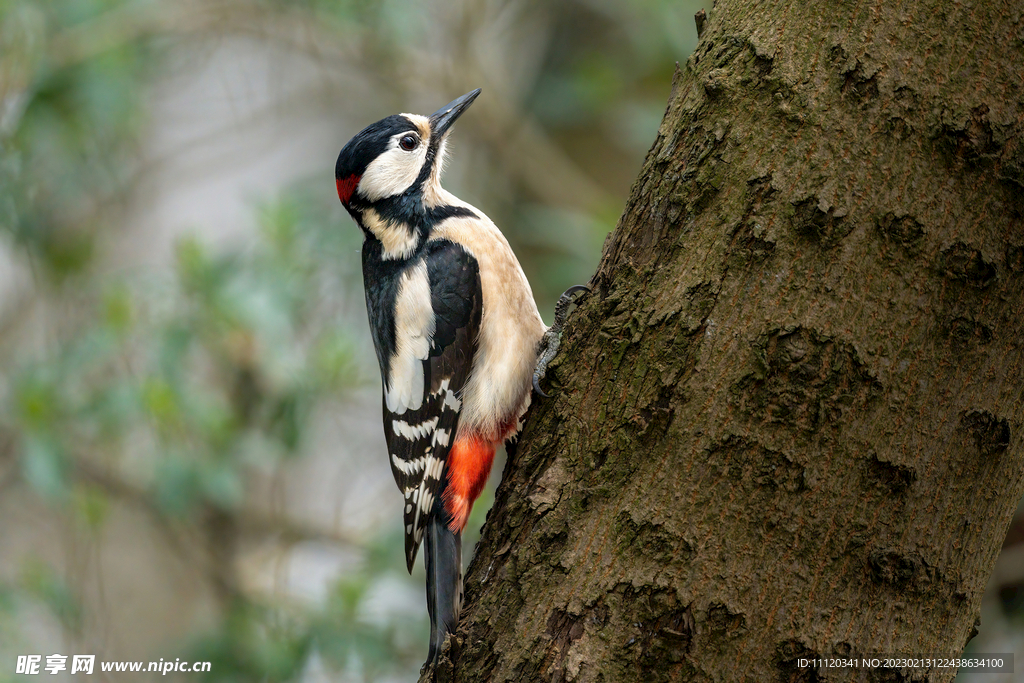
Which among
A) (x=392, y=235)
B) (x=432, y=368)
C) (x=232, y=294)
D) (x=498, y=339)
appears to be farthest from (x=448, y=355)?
(x=232, y=294)

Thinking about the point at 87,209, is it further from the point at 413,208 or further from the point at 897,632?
the point at 897,632

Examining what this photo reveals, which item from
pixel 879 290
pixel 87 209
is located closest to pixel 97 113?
pixel 87 209

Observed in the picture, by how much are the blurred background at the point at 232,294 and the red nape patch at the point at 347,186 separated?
2.32ft

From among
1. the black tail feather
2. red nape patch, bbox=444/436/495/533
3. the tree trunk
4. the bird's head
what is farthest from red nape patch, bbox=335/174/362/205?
the tree trunk

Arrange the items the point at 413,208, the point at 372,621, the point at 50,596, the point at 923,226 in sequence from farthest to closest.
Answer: the point at 372,621 < the point at 50,596 < the point at 413,208 < the point at 923,226

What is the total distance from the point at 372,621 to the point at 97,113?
265 cm

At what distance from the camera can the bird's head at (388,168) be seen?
2916 millimetres

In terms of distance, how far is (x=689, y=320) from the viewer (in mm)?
1505

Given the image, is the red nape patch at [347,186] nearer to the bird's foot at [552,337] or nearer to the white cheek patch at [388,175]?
the white cheek patch at [388,175]

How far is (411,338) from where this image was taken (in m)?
2.71

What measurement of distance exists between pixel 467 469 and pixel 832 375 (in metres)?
1.44

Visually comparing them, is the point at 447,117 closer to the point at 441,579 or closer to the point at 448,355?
the point at 448,355

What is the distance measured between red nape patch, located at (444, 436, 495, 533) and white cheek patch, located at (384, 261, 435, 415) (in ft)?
0.67

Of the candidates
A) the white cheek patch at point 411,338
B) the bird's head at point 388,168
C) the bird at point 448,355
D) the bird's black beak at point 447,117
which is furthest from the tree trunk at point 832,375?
the bird's black beak at point 447,117
